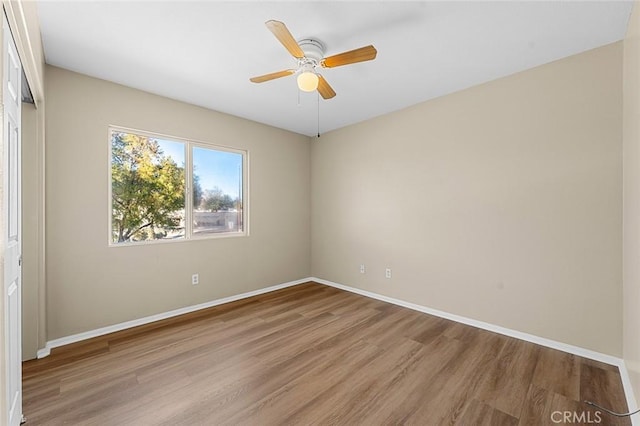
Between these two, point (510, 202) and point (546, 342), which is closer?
point (546, 342)

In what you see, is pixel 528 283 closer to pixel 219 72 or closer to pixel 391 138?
pixel 391 138

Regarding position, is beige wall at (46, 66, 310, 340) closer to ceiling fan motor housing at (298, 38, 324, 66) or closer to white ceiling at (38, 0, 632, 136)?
white ceiling at (38, 0, 632, 136)

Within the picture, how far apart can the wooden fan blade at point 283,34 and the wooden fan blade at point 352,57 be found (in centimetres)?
23

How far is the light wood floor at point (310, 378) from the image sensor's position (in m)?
1.73

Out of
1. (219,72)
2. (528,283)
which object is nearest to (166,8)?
(219,72)

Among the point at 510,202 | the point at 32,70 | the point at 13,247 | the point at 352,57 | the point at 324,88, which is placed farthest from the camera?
the point at 510,202

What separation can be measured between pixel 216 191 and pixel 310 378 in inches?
107

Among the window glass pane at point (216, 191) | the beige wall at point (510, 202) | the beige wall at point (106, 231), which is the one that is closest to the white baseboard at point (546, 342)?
the beige wall at point (510, 202)

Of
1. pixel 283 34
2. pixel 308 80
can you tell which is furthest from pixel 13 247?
pixel 308 80

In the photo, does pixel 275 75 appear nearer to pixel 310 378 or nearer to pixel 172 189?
pixel 172 189

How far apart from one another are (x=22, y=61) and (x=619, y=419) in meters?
4.24

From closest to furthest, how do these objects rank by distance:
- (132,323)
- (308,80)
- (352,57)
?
(352,57)
(308,80)
(132,323)

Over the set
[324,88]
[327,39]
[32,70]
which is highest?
[327,39]

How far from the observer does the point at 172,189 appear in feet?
11.0
